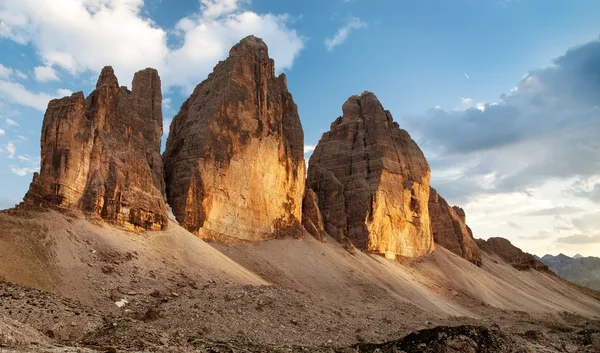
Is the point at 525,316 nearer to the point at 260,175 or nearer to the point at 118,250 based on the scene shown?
the point at 260,175

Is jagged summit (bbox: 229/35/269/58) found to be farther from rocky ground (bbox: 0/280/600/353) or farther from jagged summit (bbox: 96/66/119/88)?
rocky ground (bbox: 0/280/600/353)

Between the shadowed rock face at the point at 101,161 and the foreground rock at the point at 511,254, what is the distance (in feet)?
289

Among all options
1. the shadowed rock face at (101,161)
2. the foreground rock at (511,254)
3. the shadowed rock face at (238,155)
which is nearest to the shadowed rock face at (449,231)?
the foreground rock at (511,254)

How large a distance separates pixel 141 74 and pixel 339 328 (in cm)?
3649

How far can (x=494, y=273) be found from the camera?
94875 mm

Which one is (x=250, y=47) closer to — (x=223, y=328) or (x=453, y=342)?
(x=223, y=328)

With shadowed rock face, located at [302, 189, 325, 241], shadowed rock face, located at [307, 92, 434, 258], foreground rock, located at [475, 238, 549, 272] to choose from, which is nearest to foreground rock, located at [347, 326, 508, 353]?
shadowed rock face, located at [302, 189, 325, 241]

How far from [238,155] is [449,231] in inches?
2140

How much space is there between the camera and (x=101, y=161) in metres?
41.8

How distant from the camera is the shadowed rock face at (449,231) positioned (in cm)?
9456

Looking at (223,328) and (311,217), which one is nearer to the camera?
(223,328)

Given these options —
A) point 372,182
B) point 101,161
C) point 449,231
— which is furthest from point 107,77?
point 449,231

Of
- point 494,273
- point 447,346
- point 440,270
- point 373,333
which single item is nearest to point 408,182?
point 440,270

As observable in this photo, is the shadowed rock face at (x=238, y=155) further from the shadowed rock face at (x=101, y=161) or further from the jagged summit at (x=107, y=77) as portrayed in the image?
the jagged summit at (x=107, y=77)
